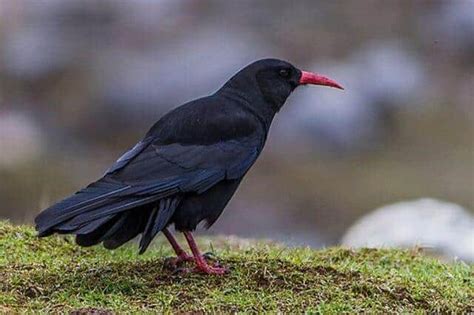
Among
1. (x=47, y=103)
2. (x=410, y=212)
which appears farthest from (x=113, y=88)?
(x=410, y=212)

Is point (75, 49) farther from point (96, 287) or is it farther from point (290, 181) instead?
point (96, 287)

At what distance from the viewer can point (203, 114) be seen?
19.5 feet

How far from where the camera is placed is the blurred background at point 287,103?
13867 mm

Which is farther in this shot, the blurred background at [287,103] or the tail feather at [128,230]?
the blurred background at [287,103]

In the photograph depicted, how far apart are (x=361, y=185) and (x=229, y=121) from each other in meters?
8.44

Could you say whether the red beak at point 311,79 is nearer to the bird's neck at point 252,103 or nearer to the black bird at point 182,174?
the black bird at point 182,174

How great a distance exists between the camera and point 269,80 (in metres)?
6.38

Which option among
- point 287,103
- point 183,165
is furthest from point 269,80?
point 287,103

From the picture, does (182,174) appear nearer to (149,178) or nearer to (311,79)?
(149,178)

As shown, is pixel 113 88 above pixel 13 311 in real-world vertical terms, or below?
below

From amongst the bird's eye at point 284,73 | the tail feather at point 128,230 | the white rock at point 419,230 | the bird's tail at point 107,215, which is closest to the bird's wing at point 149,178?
the bird's tail at point 107,215

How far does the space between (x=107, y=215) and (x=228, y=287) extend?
A: 757 mm

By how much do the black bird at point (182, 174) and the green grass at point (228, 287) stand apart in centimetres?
22

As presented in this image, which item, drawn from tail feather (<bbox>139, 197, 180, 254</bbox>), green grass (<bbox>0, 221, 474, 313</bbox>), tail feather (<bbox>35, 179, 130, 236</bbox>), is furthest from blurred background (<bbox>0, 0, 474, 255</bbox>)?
tail feather (<bbox>35, 179, 130, 236</bbox>)
